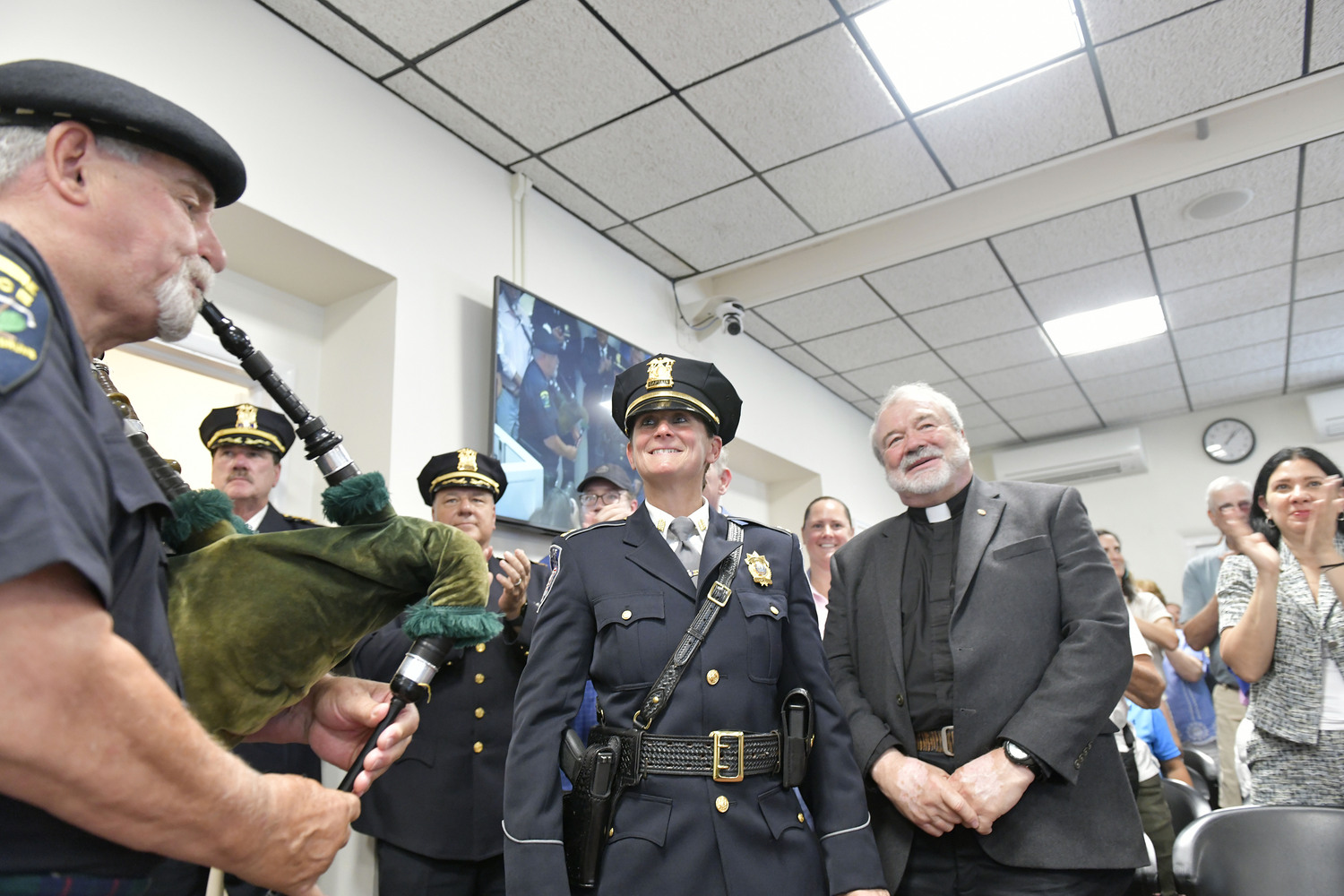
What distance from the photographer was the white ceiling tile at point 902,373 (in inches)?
241

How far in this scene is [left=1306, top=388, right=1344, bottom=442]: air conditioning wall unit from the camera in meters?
7.00

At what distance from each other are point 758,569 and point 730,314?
10.9 feet

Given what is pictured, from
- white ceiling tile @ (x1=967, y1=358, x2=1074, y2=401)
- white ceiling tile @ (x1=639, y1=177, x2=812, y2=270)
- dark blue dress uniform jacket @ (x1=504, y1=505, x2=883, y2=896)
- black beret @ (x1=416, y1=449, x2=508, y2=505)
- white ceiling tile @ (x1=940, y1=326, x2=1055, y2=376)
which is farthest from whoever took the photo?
white ceiling tile @ (x1=967, y1=358, x2=1074, y2=401)

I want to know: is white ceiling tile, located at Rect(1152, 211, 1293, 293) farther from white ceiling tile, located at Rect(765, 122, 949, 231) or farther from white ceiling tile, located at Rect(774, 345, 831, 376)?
white ceiling tile, located at Rect(774, 345, 831, 376)

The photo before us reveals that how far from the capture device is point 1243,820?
5.44 feet

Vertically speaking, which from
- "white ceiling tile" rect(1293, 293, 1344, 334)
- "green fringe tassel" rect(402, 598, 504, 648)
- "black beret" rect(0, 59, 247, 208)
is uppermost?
"white ceiling tile" rect(1293, 293, 1344, 334)

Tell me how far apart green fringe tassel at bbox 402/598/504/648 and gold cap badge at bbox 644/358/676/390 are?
880 millimetres

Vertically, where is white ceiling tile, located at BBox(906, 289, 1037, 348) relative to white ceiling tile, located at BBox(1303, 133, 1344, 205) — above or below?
below

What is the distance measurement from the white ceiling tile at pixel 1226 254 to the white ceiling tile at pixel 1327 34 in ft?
4.30

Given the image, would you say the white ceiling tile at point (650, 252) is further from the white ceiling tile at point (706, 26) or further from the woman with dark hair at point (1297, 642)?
the woman with dark hair at point (1297, 642)

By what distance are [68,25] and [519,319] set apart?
1697mm


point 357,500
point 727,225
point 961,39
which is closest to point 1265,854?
point 357,500

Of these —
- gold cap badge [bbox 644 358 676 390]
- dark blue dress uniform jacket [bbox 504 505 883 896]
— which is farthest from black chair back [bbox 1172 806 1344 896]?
gold cap badge [bbox 644 358 676 390]

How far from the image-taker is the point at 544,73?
10.3 ft
